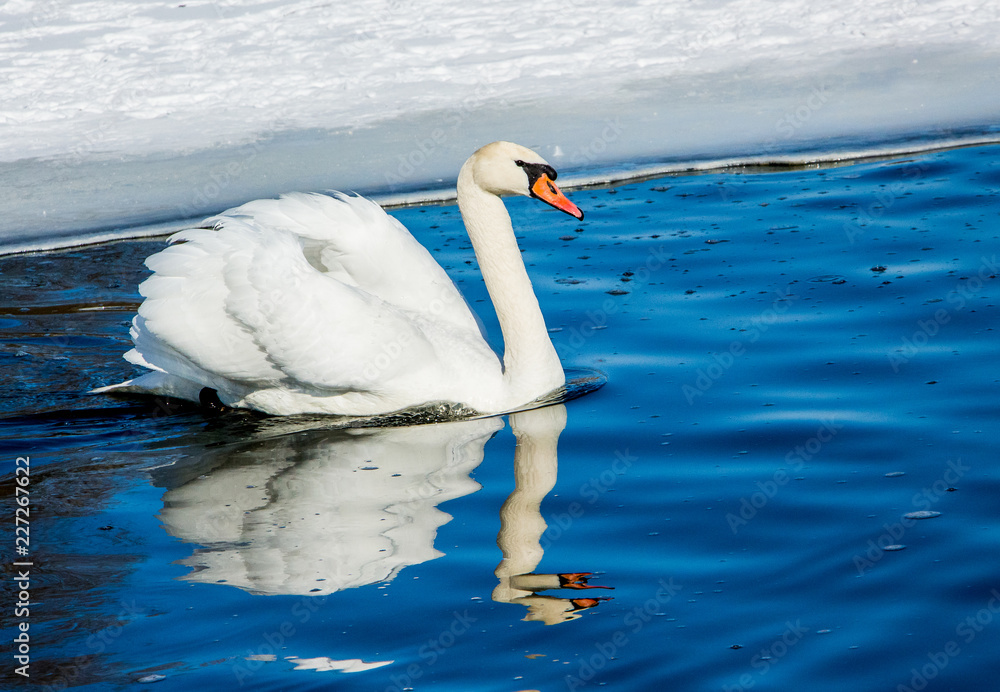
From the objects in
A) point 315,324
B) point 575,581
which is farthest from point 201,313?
point 575,581

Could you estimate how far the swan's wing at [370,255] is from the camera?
635 centimetres

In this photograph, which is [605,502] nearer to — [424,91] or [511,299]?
[511,299]

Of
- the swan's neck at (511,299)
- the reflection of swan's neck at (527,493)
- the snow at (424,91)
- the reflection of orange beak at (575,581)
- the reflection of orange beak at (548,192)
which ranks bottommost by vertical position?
the reflection of orange beak at (575,581)

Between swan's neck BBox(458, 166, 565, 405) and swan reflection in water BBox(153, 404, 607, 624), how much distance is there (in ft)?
0.56

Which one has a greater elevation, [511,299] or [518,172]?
[518,172]

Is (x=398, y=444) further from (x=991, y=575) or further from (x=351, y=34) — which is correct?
(x=351, y=34)

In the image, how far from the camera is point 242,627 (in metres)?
3.95

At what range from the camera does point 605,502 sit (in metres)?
4.72

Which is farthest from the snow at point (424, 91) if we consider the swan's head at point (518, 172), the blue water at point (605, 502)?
the swan's head at point (518, 172)

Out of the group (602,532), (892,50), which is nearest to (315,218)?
(602,532)

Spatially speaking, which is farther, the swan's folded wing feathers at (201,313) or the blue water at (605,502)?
the swan's folded wing feathers at (201,313)

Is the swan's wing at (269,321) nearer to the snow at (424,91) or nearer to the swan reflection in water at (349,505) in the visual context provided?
the swan reflection in water at (349,505)

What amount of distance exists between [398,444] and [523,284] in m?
1.11

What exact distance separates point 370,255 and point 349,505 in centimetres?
188
